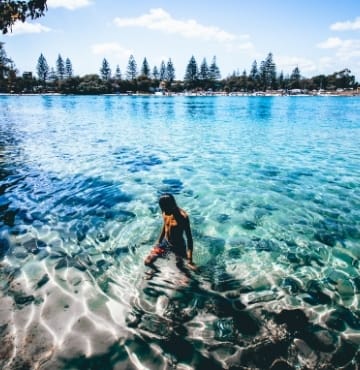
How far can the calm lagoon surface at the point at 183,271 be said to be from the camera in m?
3.42

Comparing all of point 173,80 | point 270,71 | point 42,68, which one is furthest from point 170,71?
point 42,68

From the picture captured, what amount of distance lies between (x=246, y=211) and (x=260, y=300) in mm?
3572

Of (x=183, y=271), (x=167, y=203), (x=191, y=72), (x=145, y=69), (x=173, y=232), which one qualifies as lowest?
(x=183, y=271)

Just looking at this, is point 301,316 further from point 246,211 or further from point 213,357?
point 246,211

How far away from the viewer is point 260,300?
430 cm

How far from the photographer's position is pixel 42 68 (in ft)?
431

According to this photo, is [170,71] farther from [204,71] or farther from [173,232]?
[173,232]

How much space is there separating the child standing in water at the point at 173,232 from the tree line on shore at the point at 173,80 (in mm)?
126086

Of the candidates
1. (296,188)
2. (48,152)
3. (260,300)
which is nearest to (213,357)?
(260,300)

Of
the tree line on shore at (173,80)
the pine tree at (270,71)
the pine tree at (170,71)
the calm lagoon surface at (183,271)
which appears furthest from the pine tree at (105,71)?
→ the calm lagoon surface at (183,271)

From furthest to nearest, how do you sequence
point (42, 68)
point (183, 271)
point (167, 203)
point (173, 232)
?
point (42, 68) < point (183, 271) < point (173, 232) < point (167, 203)

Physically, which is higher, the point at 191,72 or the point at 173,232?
the point at 191,72

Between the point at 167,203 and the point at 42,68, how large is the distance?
6038 inches

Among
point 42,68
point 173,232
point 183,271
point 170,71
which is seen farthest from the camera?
point 170,71
